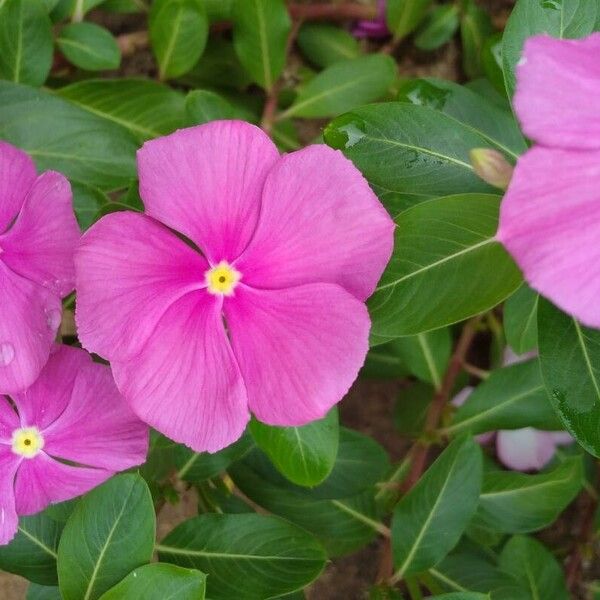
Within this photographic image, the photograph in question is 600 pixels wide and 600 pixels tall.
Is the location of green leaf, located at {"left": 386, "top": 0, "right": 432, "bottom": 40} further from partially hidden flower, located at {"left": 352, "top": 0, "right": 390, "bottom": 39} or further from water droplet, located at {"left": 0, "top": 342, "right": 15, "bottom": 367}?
water droplet, located at {"left": 0, "top": 342, "right": 15, "bottom": 367}

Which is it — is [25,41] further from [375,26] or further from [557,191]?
[557,191]

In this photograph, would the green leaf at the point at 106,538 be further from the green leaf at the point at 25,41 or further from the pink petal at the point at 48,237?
the green leaf at the point at 25,41

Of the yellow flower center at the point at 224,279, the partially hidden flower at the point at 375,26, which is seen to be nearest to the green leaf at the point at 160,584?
the yellow flower center at the point at 224,279

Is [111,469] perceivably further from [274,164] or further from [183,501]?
[183,501]

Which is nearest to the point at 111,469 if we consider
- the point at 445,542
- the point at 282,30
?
the point at 445,542

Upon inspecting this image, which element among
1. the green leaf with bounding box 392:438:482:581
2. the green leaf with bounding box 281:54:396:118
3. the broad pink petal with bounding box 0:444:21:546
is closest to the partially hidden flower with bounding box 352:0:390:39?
the green leaf with bounding box 281:54:396:118

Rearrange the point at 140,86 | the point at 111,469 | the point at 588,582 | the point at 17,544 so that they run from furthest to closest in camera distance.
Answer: the point at 588,582
the point at 140,86
the point at 17,544
the point at 111,469

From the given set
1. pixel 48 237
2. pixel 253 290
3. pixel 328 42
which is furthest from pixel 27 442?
pixel 328 42
